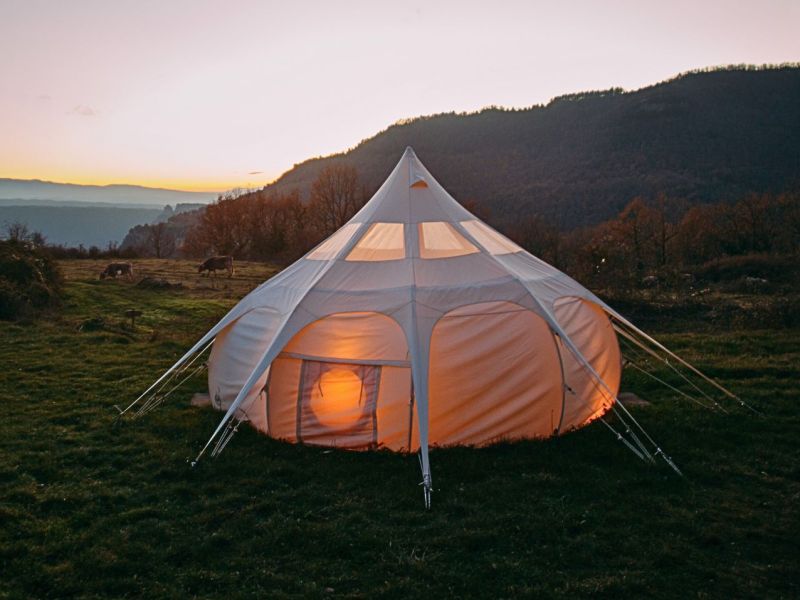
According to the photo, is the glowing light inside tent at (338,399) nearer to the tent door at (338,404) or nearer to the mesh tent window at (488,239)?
the tent door at (338,404)

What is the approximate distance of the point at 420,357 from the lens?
6949 millimetres

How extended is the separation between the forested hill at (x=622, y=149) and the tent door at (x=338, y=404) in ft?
129

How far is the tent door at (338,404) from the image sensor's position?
7258 mm

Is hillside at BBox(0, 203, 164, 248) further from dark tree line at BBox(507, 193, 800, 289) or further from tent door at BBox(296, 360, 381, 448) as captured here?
tent door at BBox(296, 360, 381, 448)

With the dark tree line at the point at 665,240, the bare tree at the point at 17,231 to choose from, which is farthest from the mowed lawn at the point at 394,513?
the bare tree at the point at 17,231

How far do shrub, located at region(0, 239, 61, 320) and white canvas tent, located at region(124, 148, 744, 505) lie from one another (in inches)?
467

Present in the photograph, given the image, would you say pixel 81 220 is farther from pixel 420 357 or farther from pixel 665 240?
pixel 420 357

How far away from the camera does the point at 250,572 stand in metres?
4.93

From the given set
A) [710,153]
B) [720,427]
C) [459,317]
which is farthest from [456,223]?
[710,153]

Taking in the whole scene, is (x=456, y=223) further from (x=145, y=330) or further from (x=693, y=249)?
(x=693, y=249)

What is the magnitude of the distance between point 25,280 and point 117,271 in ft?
23.7

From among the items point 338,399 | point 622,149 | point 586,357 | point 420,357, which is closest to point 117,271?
point 338,399

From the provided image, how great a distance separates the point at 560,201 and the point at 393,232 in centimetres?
4532

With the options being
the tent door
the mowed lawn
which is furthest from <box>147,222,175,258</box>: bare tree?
the tent door
